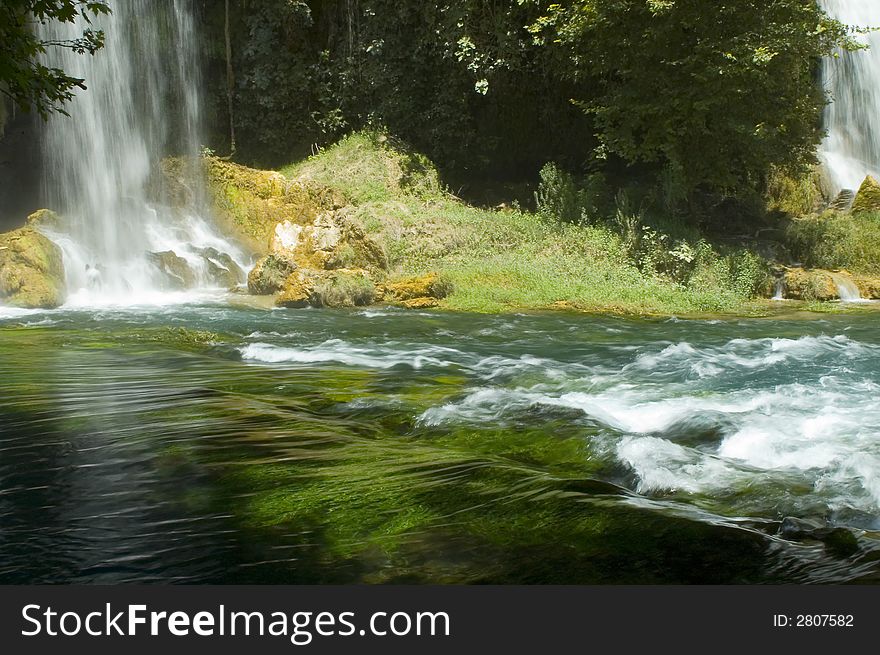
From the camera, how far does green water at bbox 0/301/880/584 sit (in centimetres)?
327

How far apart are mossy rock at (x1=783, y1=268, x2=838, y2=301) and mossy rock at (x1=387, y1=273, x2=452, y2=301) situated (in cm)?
631

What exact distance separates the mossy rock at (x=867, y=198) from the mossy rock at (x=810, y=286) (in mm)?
4635

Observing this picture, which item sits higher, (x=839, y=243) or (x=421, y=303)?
(x=839, y=243)

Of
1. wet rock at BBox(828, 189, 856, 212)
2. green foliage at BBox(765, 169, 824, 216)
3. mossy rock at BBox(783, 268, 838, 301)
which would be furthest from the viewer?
green foliage at BBox(765, 169, 824, 216)

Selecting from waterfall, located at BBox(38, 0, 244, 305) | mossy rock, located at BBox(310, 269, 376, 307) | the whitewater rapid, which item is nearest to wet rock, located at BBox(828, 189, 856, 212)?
the whitewater rapid

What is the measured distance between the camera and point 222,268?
18.5m

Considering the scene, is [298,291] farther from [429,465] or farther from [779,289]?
[429,465]

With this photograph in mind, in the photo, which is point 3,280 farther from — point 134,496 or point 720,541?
point 720,541

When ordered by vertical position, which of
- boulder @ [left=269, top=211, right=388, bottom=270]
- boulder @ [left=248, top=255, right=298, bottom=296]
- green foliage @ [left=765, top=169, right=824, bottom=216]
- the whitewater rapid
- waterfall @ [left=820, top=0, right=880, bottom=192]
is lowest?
the whitewater rapid

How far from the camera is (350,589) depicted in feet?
9.37

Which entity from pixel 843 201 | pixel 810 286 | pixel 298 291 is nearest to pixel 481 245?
pixel 298 291

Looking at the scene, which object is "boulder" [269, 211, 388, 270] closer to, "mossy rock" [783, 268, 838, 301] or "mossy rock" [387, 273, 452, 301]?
"mossy rock" [387, 273, 452, 301]

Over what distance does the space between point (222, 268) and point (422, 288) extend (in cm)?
515

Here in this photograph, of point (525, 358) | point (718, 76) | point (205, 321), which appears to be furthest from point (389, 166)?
point (525, 358)
